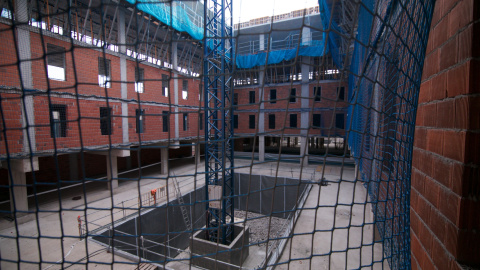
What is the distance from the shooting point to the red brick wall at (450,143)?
1.79 feet

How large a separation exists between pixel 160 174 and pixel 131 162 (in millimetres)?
1558

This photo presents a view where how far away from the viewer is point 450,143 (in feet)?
2.04

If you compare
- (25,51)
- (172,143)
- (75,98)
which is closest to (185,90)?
(25,51)

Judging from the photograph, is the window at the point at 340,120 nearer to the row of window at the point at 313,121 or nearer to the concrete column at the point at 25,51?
the row of window at the point at 313,121

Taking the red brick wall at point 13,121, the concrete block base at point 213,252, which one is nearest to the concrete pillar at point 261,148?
the concrete block base at point 213,252

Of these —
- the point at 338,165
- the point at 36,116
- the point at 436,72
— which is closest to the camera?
the point at 436,72

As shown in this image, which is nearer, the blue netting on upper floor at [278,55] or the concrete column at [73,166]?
the concrete column at [73,166]

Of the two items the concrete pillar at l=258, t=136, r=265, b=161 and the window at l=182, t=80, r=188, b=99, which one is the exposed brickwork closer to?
the window at l=182, t=80, r=188, b=99

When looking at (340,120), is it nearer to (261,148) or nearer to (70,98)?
(261,148)

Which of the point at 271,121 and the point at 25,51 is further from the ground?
the point at 25,51

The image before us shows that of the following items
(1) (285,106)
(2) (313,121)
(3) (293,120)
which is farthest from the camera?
(3) (293,120)

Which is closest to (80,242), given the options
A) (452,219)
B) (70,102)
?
(70,102)

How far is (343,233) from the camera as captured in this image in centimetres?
393

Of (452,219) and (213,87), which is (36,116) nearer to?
(213,87)
